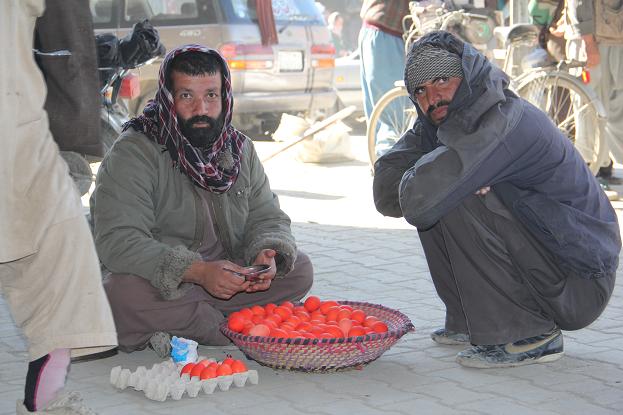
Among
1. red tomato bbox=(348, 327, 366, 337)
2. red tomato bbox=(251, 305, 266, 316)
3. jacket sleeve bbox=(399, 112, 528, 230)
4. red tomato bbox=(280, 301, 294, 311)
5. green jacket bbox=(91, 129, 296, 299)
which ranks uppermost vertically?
jacket sleeve bbox=(399, 112, 528, 230)

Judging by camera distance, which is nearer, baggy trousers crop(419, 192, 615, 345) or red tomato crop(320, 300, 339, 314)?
baggy trousers crop(419, 192, 615, 345)

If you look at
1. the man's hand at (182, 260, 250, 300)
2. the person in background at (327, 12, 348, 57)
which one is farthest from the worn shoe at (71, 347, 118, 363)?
the person in background at (327, 12, 348, 57)

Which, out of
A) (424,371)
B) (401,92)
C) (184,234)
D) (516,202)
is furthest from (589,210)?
(401,92)

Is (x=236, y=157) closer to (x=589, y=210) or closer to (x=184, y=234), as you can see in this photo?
(x=184, y=234)

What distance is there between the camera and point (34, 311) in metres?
3.38

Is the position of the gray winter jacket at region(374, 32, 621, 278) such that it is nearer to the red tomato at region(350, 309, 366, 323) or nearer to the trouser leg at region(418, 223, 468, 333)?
the trouser leg at region(418, 223, 468, 333)

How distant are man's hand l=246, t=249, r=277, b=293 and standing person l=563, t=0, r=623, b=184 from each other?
4.60 metres

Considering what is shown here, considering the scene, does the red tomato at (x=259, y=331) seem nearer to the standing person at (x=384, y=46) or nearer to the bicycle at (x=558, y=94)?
the bicycle at (x=558, y=94)

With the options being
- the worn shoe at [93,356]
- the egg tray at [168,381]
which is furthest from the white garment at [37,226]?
the worn shoe at [93,356]

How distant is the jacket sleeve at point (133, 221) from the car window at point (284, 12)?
8.29 meters

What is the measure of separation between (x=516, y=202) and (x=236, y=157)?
127 centimetres

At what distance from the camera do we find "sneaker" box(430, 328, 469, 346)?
15.4ft

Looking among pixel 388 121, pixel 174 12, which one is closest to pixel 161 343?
pixel 388 121

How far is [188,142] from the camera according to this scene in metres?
4.67
